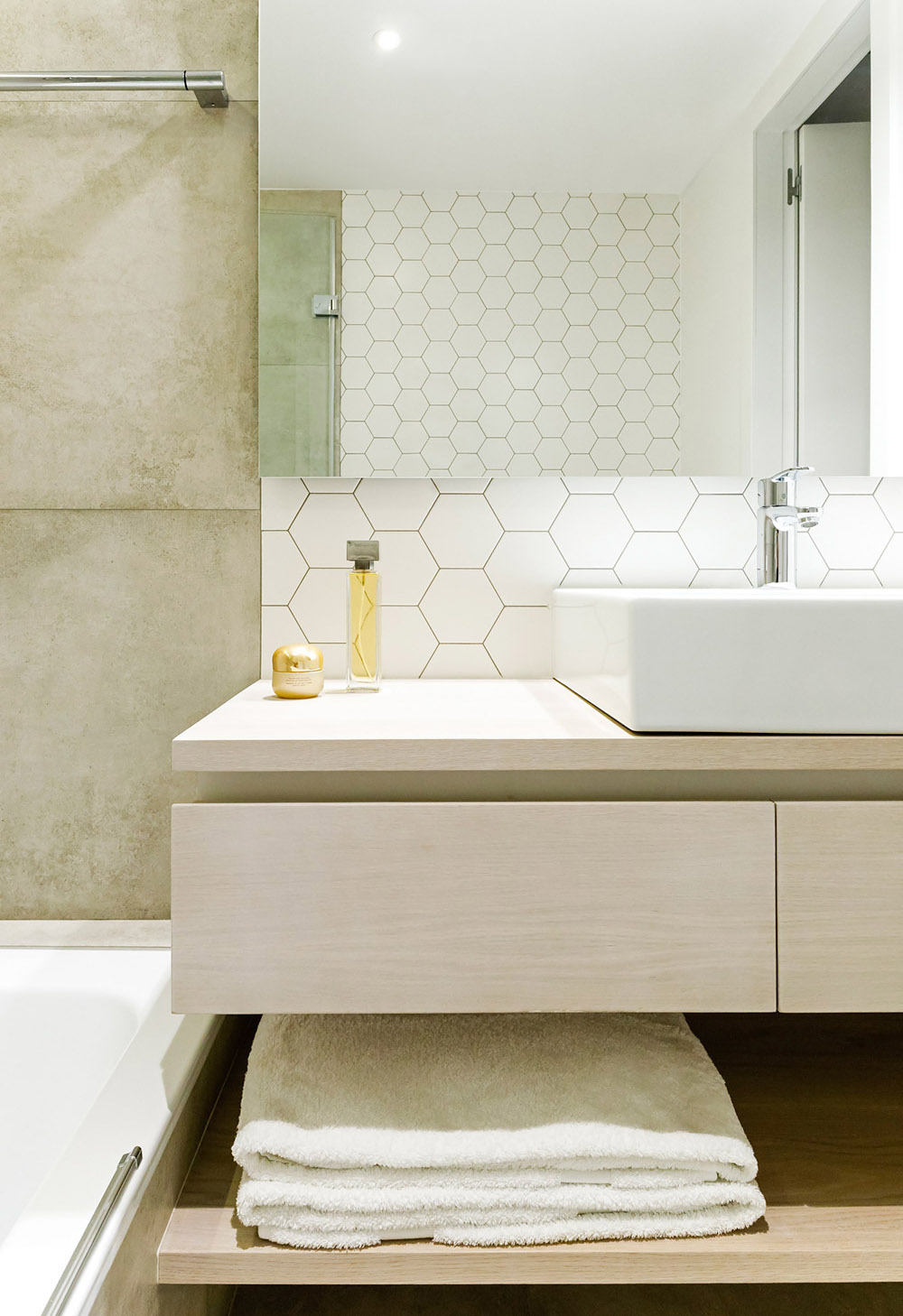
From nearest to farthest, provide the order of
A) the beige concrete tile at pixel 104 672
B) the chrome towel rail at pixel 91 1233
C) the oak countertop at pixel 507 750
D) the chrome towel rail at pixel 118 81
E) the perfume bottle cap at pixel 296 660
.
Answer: the chrome towel rail at pixel 91 1233 < the oak countertop at pixel 507 750 < the perfume bottle cap at pixel 296 660 < the chrome towel rail at pixel 118 81 < the beige concrete tile at pixel 104 672

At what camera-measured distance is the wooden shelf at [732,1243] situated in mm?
781

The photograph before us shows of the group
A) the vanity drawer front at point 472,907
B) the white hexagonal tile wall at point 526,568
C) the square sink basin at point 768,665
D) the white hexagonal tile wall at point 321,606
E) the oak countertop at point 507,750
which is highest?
the white hexagonal tile wall at point 526,568

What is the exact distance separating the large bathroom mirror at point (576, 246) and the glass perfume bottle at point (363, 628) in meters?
0.22

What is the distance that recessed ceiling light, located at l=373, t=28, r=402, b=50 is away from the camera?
3.91 ft

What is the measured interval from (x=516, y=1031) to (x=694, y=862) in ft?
1.02

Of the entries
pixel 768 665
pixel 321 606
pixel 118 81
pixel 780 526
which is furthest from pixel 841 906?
pixel 118 81

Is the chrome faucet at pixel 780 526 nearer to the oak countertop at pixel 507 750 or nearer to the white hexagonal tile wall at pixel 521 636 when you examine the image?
the white hexagonal tile wall at pixel 521 636

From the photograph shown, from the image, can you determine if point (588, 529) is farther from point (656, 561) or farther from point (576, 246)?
point (576, 246)

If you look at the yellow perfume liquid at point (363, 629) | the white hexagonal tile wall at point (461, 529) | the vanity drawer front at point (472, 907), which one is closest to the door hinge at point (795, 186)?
the white hexagonal tile wall at point (461, 529)

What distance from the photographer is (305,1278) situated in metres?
0.78

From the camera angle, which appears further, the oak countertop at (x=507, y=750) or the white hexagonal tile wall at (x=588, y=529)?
the white hexagonal tile wall at (x=588, y=529)

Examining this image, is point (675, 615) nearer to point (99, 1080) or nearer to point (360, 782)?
point (360, 782)

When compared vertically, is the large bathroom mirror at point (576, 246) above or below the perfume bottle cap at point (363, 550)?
above

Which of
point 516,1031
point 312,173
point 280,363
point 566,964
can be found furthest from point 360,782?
point 312,173
